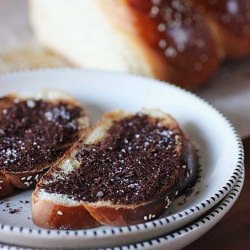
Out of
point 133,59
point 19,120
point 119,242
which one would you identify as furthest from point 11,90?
point 119,242

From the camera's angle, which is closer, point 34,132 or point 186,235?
point 186,235

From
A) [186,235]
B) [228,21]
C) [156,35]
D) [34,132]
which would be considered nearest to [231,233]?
[186,235]

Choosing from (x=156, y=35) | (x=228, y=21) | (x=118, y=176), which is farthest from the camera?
(x=228, y=21)

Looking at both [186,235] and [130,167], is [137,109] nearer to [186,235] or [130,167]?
[130,167]

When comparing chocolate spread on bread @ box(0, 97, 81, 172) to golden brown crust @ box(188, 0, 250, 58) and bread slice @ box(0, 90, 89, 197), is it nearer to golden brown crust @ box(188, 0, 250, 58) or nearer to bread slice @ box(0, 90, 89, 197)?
bread slice @ box(0, 90, 89, 197)

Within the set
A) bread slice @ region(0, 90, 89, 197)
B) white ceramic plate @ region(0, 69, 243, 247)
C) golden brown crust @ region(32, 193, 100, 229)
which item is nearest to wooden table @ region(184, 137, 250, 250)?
white ceramic plate @ region(0, 69, 243, 247)

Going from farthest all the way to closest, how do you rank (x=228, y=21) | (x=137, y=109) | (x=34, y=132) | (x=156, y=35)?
(x=228, y=21)
(x=156, y=35)
(x=137, y=109)
(x=34, y=132)

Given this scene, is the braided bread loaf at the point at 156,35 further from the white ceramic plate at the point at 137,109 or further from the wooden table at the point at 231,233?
the wooden table at the point at 231,233
